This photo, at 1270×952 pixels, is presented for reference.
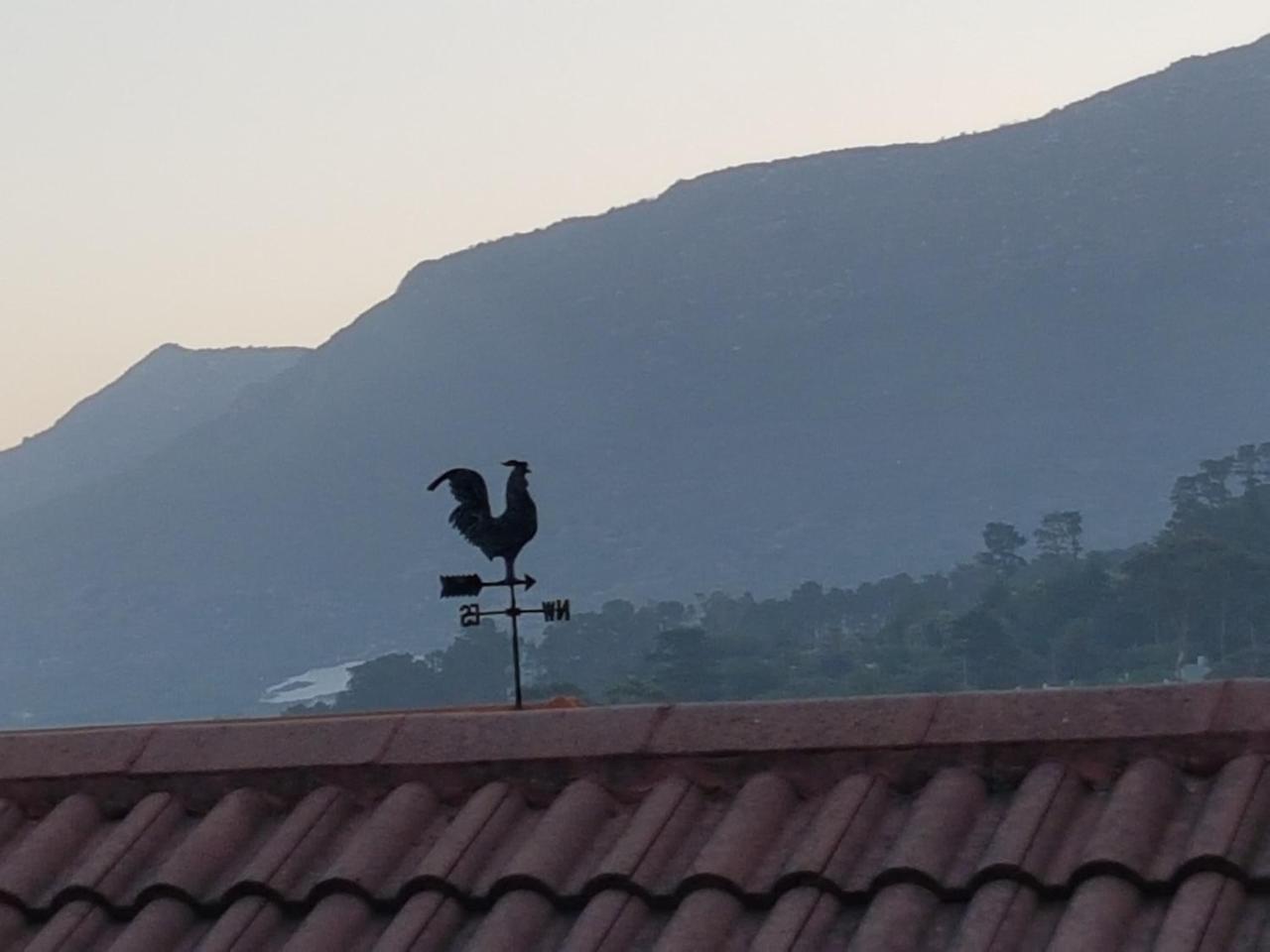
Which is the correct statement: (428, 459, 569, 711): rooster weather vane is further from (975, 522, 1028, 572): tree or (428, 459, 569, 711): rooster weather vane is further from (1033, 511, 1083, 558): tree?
(1033, 511, 1083, 558): tree

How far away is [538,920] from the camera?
140 inches

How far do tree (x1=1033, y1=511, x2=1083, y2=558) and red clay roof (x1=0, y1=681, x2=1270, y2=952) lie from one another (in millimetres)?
107213

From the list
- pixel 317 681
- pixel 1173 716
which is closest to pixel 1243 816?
pixel 1173 716

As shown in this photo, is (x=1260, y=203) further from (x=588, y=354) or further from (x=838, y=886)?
(x=838, y=886)

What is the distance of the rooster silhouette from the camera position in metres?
4.45

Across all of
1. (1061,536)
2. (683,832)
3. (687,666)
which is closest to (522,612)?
(683,832)

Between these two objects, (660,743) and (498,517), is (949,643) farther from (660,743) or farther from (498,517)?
(660,743)

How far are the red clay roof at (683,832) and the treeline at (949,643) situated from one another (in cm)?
4534

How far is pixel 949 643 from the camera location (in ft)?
245

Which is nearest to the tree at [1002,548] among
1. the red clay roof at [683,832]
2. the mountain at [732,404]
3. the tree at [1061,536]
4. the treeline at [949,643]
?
the tree at [1061,536]

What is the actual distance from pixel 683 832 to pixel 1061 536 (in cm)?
11290

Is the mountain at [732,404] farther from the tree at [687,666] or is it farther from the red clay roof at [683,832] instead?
the red clay roof at [683,832]

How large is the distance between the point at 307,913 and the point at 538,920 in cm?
40

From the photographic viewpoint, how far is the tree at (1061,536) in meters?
111
